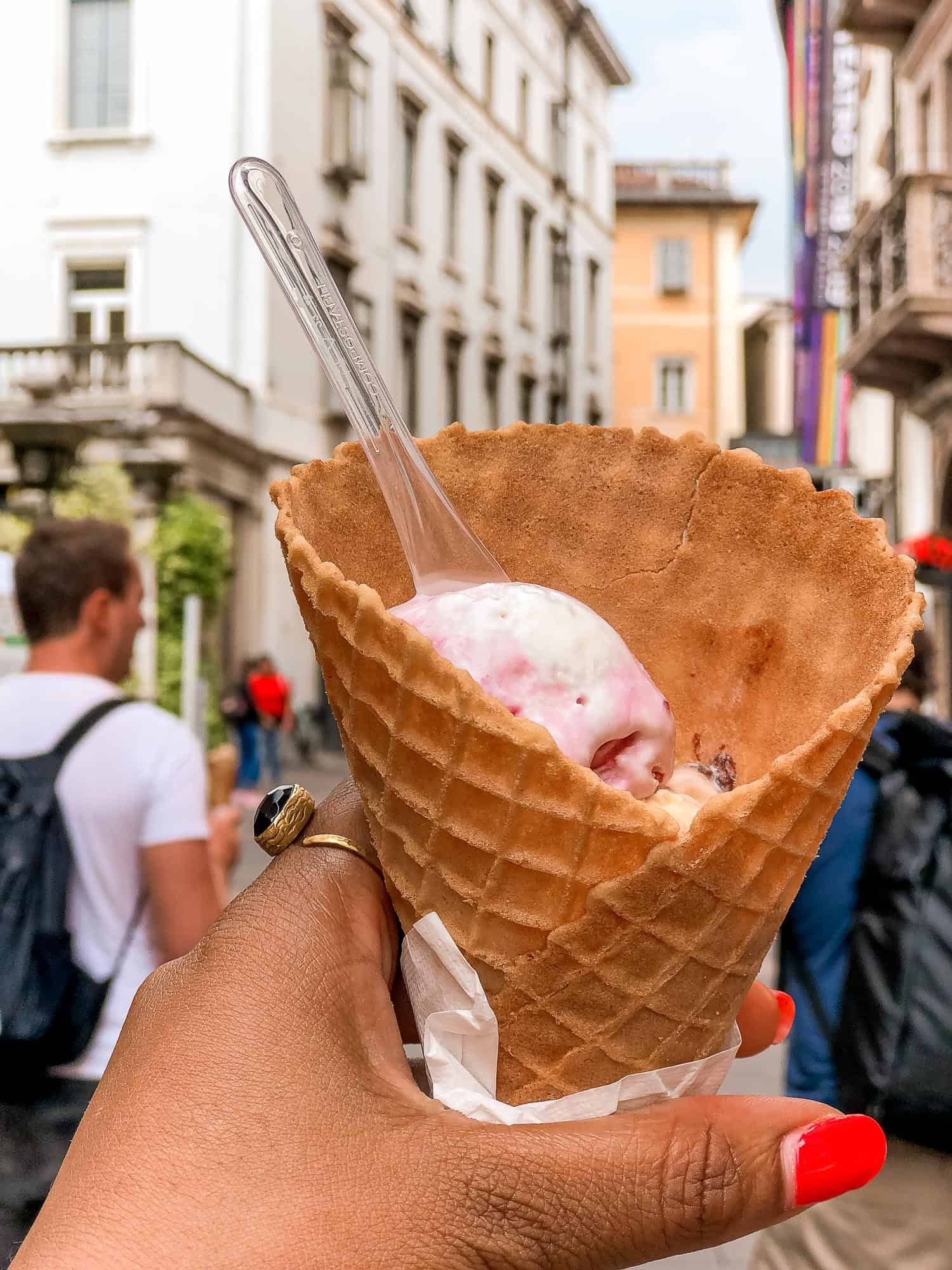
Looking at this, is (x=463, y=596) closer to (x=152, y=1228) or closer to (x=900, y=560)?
(x=900, y=560)

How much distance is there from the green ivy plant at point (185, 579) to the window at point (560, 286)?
15.3 m

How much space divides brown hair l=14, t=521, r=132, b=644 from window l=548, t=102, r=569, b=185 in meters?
30.0

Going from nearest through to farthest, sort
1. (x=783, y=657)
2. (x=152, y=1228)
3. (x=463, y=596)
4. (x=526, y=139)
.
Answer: (x=152, y=1228)
(x=463, y=596)
(x=783, y=657)
(x=526, y=139)

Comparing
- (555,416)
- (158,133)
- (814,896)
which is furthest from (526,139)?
(814,896)

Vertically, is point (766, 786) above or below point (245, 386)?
below

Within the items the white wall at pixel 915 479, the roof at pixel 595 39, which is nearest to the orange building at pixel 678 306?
the roof at pixel 595 39

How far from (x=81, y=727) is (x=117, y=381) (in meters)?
16.2

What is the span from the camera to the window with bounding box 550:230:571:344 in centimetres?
3117

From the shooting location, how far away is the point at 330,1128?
1256mm

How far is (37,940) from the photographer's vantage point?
8.25 ft

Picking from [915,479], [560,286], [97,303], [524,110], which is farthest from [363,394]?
[560,286]

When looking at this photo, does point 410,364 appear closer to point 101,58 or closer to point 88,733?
point 101,58

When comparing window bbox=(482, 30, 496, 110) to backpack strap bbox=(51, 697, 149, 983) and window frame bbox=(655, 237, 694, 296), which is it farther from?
backpack strap bbox=(51, 697, 149, 983)

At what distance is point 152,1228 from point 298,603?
71cm
